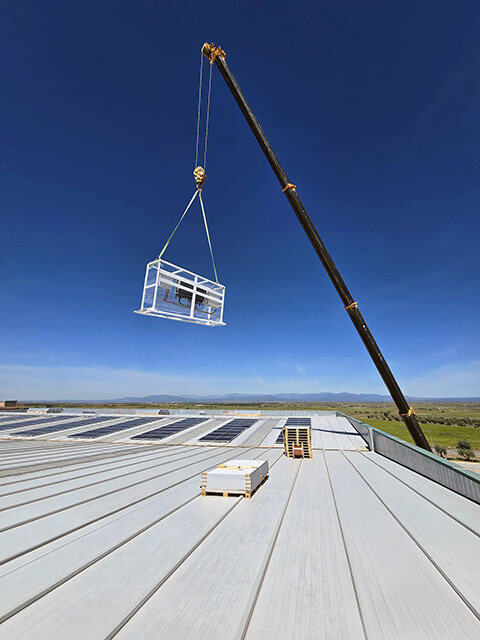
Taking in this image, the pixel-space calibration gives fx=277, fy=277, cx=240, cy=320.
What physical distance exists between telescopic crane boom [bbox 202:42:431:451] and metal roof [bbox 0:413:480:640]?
→ 39.4ft

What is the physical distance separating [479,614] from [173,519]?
5432 millimetres

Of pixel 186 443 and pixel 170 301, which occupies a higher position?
pixel 170 301

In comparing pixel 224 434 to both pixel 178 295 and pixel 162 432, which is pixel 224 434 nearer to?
pixel 162 432

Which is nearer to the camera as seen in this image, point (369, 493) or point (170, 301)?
point (369, 493)

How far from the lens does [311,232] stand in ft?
68.7

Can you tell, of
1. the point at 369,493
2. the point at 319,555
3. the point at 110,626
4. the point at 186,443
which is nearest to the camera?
the point at 110,626

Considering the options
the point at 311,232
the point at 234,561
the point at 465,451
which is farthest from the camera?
the point at 465,451

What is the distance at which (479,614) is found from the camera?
358 cm

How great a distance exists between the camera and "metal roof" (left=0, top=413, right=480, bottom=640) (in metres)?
3.35

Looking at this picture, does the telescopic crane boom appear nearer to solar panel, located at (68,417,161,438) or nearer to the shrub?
solar panel, located at (68,417,161,438)

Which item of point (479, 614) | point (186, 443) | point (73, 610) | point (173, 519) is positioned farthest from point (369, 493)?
point (186, 443)

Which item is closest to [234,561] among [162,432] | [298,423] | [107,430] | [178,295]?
[178,295]

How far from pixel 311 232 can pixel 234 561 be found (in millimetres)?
20241

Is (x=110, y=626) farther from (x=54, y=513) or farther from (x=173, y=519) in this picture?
(x=54, y=513)
